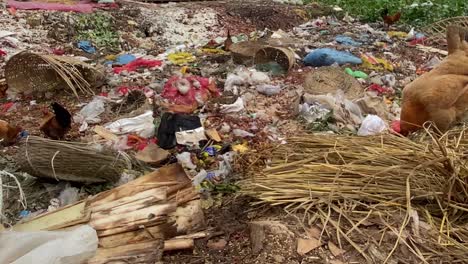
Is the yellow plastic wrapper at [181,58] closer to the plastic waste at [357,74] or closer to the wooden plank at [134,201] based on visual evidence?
the plastic waste at [357,74]

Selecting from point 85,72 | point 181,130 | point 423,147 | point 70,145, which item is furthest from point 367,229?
point 85,72

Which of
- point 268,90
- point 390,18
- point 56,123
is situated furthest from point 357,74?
point 56,123

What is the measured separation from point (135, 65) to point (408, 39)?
399cm

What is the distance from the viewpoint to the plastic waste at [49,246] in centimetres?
236

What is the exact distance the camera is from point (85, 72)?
5.77 meters

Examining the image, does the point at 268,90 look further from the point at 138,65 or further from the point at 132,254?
the point at 132,254

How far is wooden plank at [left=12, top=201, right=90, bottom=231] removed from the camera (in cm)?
281

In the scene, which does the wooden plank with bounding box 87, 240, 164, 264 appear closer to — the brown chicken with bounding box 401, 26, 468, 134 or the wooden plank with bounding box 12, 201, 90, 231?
the wooden plank with bounding box 12, 201, 90, 231

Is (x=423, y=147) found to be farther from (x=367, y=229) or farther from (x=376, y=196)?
(x=367, y=229)

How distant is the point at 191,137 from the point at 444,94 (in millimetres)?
1878

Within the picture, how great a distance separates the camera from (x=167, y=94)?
5.48 meters

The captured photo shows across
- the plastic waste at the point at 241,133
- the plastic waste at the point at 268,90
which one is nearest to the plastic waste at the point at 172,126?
the plastic waste at the point at 241,133

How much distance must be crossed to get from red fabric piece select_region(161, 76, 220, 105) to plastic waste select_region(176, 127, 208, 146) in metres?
0.76

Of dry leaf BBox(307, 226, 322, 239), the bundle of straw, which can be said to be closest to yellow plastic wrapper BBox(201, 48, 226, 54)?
the bundle of straw
